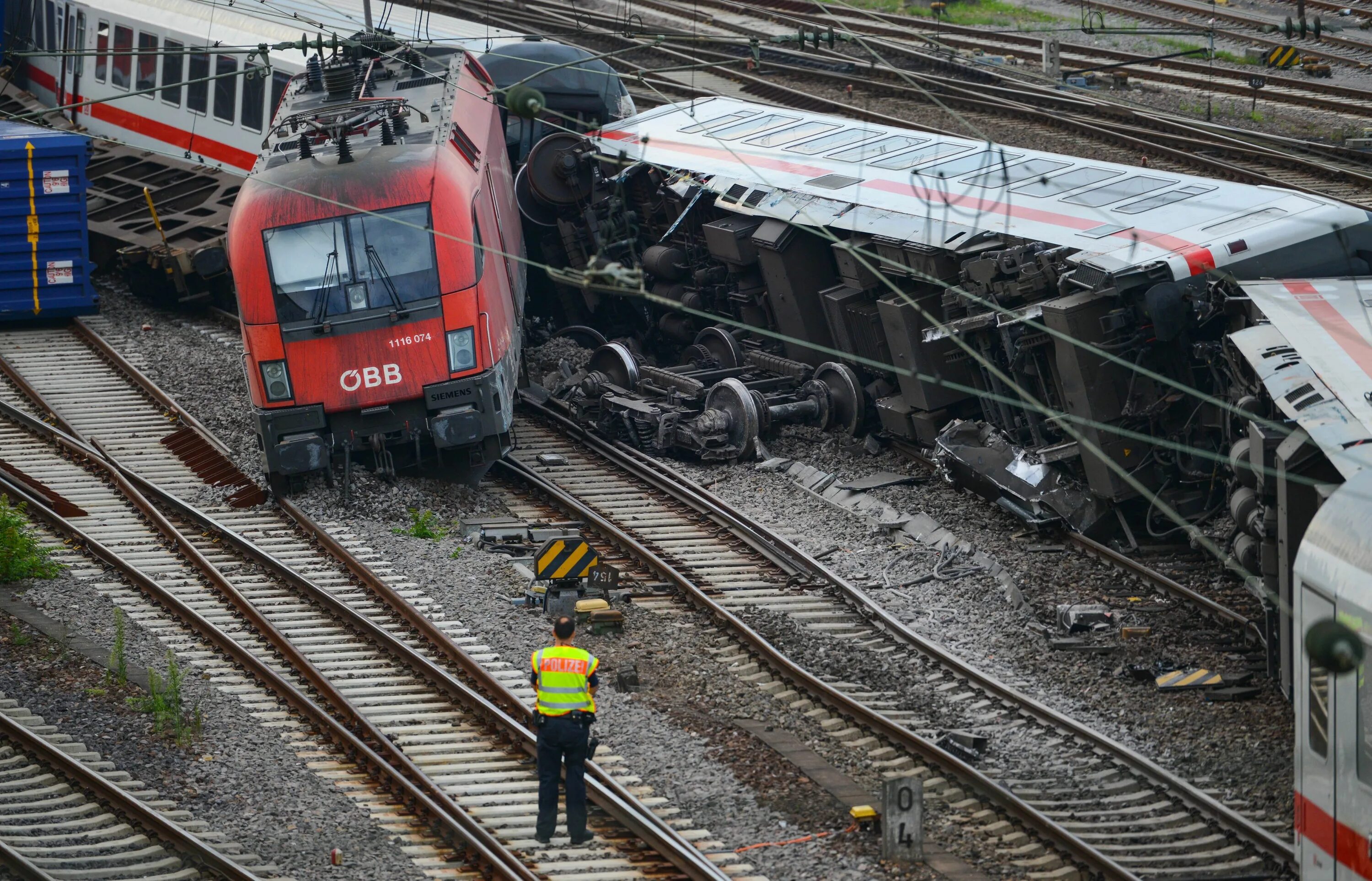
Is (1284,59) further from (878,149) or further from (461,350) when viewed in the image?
(461,350)

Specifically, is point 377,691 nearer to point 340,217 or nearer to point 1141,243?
point 340,217

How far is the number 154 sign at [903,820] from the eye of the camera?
32.9 ft

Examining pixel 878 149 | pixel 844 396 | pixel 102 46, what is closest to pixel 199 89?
pixel 102 46

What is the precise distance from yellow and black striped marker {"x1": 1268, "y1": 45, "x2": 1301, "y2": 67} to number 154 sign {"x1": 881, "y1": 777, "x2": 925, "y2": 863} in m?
22.4

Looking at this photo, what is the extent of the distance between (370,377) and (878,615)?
543 centimetres

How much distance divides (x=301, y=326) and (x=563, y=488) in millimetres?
3202

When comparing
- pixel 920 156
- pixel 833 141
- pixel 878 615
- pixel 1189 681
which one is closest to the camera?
pixel 1189 681

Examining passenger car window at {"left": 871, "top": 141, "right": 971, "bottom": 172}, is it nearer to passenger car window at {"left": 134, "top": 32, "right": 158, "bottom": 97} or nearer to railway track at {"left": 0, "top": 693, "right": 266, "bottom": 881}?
railway track at {"left": 0, "top": 693, "right": 266, "bottom": 881}

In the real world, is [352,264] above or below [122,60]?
below

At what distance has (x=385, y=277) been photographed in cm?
1614

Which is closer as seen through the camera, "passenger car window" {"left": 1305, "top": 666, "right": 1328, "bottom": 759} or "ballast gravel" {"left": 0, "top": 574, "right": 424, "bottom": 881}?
"passenger car window" {"left": 1305, "top": 666, "right": 1328, "bottom": 759}

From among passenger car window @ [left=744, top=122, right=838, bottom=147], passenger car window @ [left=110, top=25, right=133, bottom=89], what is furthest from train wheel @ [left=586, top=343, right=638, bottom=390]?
passenger car window @ [left=110, top=25, right=133, bottom=89]

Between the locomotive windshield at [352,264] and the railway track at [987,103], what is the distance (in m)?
5.30

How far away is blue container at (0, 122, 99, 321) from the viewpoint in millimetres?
21391
